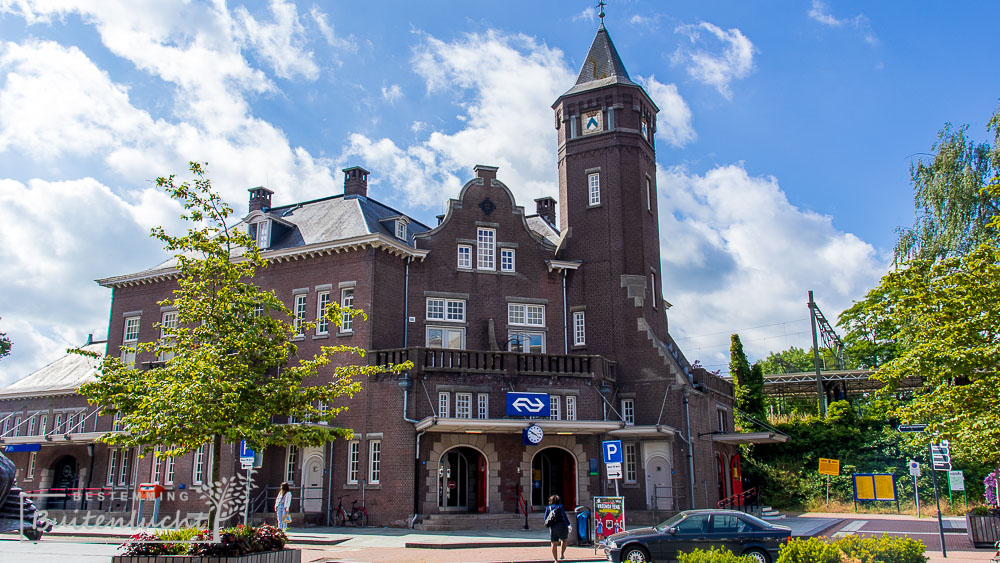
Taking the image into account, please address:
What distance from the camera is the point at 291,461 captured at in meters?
31.7

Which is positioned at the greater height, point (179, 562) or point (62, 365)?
point (62, 365)

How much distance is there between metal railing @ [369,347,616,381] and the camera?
3062 cm

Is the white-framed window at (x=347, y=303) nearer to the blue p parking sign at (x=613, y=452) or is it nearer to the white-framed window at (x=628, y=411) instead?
the white-framed window at (x=628, y=411)

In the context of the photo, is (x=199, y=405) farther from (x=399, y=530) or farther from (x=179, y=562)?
(x=399, y=530)

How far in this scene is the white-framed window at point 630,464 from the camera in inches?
1300

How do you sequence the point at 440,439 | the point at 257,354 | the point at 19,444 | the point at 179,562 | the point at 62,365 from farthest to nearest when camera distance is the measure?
the point at 62,365 < the point at 19,444 < the point at 440,439 < the point at 257,354 < the point at 179,562

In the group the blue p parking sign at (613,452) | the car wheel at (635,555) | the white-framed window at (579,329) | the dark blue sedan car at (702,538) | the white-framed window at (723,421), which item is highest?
the white-framed window at (579,329)

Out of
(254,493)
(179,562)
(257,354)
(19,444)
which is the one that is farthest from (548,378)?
(19,444)

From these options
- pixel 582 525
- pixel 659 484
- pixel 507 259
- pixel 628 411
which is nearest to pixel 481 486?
pixel 659 484

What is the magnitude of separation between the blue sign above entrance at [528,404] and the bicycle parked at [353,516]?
662 centimetres

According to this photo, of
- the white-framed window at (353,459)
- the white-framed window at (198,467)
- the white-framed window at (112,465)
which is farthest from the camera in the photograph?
the white-framed window at (112,465)

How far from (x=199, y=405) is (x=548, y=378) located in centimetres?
1848

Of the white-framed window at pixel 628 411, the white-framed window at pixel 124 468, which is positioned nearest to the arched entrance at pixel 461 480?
the white-framed window at pixel 628 411

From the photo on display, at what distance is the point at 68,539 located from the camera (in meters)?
25.5
